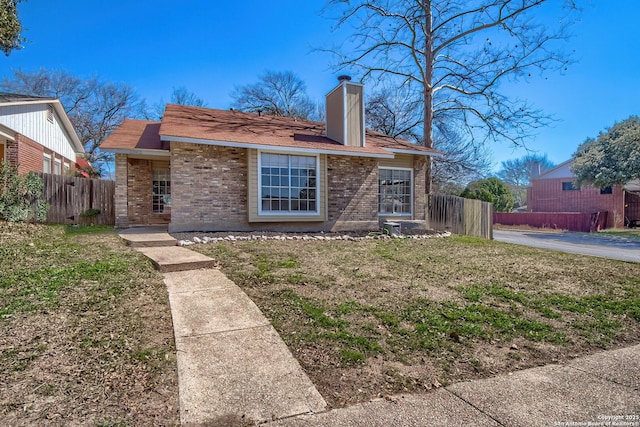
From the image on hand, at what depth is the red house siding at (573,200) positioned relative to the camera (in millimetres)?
28250

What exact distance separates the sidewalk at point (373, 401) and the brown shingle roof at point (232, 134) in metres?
7.12

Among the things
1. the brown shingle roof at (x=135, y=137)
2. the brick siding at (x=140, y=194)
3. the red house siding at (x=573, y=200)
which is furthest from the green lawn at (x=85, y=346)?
the red house siding at (x=573, y=200)

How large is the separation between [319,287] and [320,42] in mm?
14869

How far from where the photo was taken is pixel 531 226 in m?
28.1

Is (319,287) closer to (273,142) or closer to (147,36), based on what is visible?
(273,142)

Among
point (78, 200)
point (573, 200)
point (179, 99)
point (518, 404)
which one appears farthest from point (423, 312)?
point (573, 200)

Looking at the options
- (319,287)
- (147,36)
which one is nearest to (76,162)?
(147,36)

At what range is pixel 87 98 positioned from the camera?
28.7 meters

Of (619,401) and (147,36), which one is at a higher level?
(147,36)

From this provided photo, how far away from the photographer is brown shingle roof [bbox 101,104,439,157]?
958 centimetres

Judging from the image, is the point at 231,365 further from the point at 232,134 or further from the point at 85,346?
the point at 232,134

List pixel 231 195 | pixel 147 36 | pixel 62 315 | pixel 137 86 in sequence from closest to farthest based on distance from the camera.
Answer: pixel 62 315 < pixel 231 195 < pixel 147 36 < pixel 137 86

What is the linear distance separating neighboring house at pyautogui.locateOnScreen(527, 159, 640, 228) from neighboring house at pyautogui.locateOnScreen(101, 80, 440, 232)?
2282cm

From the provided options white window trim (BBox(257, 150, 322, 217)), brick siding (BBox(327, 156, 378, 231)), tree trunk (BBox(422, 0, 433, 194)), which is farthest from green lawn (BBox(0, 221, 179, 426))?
tree trunk (BBox(422, 0, 433, 194))
